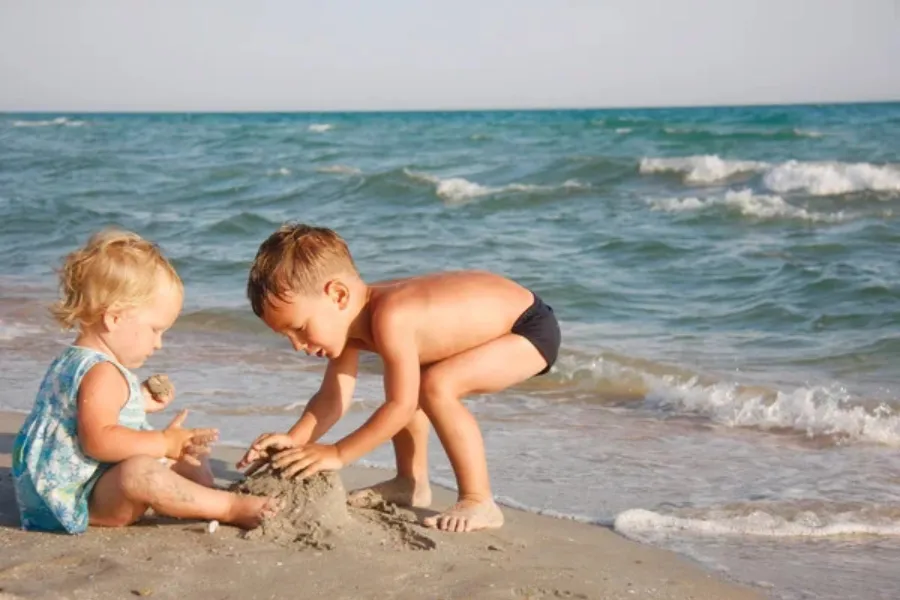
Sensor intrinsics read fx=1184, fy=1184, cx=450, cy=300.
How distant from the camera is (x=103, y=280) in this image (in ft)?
10.5

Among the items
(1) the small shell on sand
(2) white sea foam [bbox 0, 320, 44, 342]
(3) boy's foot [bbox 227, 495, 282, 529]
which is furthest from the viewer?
(2) white sea foam [bbox 0, 320, 44, 342]

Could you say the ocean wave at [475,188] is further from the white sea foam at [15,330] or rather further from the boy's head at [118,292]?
the boy's head at [118,292]

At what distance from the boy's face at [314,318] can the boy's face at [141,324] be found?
0.91ft

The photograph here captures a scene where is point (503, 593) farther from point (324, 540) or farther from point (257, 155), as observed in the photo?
point (257, 155)

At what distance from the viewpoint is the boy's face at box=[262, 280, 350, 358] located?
3.40m

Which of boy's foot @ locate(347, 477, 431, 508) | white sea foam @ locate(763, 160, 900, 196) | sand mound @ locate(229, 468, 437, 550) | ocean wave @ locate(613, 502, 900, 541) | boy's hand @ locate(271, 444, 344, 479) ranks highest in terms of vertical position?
white sea foam @ locate(763, 160, 900, 196)

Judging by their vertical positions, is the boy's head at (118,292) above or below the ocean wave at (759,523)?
above

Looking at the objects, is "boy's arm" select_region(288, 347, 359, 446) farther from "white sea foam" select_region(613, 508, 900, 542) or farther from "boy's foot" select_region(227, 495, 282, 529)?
"white sea foam" select_region(613, 508, 900, 542)

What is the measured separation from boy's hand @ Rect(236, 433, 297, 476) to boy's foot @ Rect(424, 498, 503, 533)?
1.60 feet

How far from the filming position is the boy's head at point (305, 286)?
11.1 feet

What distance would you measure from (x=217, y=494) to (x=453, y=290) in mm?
963

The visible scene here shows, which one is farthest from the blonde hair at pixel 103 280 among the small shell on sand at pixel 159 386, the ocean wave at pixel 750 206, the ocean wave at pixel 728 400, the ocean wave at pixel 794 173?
the ocean wave at pixel 794 173

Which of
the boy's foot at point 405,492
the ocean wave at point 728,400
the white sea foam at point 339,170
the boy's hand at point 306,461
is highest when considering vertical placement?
the white sea foam at point 339,170

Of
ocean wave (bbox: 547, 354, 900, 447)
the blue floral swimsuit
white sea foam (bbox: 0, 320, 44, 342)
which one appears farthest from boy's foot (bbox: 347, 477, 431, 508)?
white sea foam (bbox: 0, 320, 44, 342)
